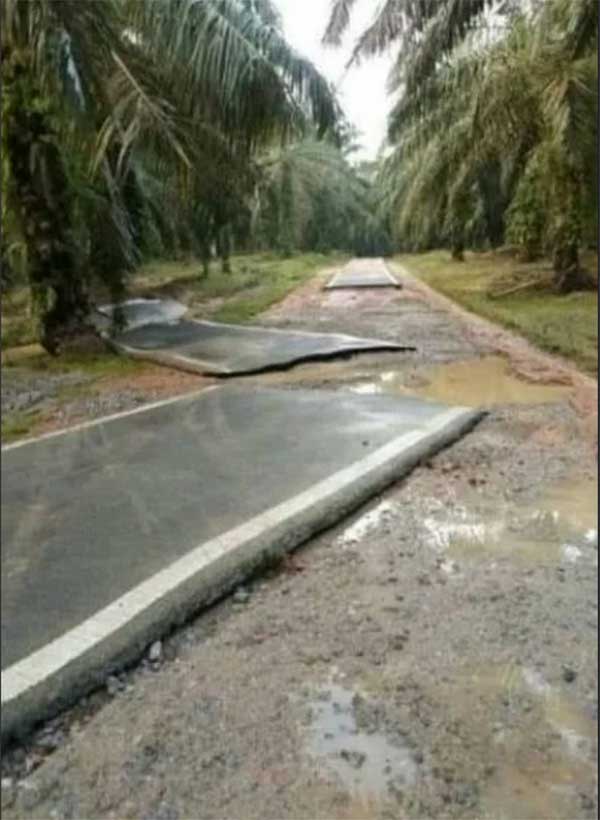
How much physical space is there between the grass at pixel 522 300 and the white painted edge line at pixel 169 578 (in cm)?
16

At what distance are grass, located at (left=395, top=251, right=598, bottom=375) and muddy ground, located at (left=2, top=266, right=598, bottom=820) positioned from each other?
4 cm

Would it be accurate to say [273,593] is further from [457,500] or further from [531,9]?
[531,9]

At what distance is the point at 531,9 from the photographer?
90 cm

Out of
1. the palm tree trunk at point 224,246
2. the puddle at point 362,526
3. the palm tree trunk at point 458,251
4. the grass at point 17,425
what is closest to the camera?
the grass at point 17,425

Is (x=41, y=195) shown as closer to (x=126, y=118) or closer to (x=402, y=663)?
(x=126, y=118)

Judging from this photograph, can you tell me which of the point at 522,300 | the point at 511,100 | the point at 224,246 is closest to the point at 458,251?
the point at 522,300

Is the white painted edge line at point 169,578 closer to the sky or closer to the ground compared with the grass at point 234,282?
closer to the ground

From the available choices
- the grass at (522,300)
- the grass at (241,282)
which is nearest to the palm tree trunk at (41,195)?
the grass at (241,282)

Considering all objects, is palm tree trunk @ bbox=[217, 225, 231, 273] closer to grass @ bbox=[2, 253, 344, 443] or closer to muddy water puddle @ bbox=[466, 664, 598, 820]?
grass @ bbox=[2, 253, 344, 443]

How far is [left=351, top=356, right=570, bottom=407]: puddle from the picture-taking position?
890 mm

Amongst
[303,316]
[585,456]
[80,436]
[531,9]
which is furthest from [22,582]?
[531,9]

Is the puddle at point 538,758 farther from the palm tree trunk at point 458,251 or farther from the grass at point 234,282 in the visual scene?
the palm tree trunk at point 458,251

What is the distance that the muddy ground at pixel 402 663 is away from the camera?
490 millimetres

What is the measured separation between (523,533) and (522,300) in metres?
0.40
